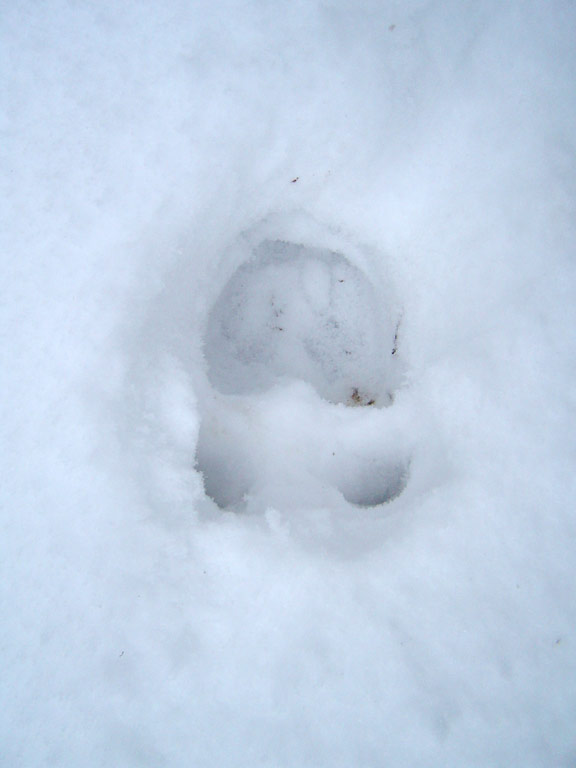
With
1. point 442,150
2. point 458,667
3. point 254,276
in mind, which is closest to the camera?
point 458,667

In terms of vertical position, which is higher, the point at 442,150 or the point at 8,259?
the point at 442,150

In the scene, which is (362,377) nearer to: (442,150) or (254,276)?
(254,276)

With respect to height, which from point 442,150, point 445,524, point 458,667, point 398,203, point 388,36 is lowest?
point 458,667

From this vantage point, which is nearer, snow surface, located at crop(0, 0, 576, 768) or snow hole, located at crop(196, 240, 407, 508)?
snow surface, located at crop(0, 0, 576, 768)

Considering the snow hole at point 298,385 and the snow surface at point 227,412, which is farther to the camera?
the snow hole at point 298,385

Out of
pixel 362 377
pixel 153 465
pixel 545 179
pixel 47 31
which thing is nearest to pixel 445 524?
pixel 362 377

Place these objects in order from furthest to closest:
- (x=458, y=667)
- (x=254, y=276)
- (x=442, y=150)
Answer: (x=254, y=276) < (x=442, y=150) < (x=458, y=667)

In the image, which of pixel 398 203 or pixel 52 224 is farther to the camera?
pixel 398 203
